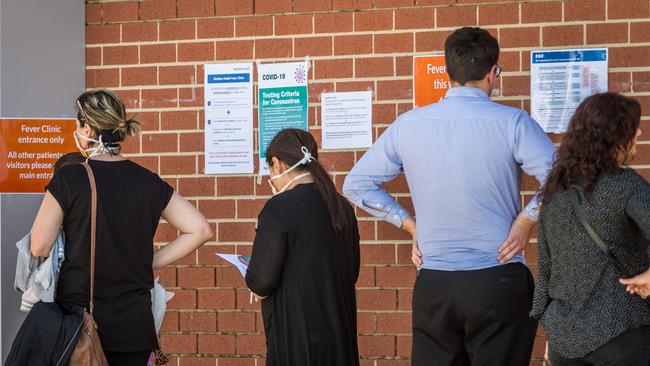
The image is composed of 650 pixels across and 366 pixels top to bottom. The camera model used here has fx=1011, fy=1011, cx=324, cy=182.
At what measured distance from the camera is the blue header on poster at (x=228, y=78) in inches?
245

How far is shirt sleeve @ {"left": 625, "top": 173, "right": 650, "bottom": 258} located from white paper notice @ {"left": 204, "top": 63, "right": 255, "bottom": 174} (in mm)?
3037

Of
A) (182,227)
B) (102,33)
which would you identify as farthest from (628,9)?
(102,33)

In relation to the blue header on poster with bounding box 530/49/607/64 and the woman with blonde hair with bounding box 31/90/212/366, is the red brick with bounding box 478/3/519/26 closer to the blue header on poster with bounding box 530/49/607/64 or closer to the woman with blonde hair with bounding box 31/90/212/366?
the blue header on poster with bounding box 530/49/607/64

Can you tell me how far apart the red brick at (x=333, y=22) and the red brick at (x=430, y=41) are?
16.7 inches

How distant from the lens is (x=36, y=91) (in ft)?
→ 20.1

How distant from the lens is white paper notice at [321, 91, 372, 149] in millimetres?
6043

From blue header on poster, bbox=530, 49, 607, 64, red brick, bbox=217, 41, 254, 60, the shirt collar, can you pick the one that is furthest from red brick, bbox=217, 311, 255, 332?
the shirt collar

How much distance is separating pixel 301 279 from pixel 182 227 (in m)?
0.64

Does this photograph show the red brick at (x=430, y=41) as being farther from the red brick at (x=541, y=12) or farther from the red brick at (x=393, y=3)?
the red brick at (x=541, y=12)

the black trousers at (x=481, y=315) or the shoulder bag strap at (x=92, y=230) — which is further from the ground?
the shoulder bag strap at (x=92, y=230)

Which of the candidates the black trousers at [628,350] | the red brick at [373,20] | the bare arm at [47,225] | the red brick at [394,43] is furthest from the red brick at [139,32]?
the black trousers at [628,350]

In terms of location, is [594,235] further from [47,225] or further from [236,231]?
[236,231]

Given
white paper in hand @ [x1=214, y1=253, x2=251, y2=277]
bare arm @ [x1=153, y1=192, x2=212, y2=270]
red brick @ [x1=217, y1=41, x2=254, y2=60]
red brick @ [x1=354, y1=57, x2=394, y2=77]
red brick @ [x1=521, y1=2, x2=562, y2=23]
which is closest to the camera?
bare arm @ [x1=153, y1=192, x2=212, y2=270]

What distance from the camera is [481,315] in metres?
4.15
